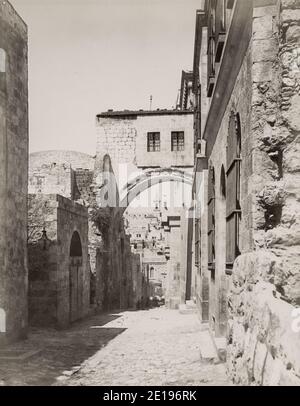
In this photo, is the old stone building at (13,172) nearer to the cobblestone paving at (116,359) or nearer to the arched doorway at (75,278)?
the cobblestone paving at (116,359)

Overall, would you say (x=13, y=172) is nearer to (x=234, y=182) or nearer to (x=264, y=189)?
(x=234, y=182)

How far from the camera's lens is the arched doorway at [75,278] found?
13.4m

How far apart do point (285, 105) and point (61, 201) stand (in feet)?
29.1

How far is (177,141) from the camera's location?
81.7ft

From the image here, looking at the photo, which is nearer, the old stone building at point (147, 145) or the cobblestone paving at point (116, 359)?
the cobblestone paving at point (116, 359)

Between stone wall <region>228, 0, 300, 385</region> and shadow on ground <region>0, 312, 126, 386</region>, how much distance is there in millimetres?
2865

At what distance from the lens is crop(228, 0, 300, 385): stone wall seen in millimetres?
2908

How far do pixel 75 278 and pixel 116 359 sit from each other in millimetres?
6411

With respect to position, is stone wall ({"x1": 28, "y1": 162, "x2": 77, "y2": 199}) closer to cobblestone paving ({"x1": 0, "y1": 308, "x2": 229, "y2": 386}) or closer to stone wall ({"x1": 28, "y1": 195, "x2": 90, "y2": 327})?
stone wall ({"x1": 28, "y1": 195, "x2": 90, "y2": 327})

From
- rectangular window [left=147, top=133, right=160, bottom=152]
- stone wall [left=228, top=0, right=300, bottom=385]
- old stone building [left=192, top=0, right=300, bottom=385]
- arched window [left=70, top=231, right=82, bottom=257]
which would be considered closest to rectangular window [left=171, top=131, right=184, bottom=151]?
rectangular window [left=147, top=133, right=160, bottom=152]

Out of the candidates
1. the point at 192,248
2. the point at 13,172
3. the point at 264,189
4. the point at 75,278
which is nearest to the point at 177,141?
the point at 192,248

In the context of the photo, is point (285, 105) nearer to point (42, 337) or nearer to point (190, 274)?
point (42, 337)

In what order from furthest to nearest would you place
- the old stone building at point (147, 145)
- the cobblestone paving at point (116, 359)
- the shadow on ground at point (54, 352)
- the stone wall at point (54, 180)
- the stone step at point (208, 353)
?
the old stone building at point (147, 145) → the stone wall at point (54, 180) → the stone step at point (208, 353) → the shadow on ground at point (54, 352) → the cobblestone paving at point (116, 359)

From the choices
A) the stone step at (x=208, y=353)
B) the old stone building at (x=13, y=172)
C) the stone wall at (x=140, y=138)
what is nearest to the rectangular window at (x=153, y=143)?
the stone wall at (x=140, y=138)
